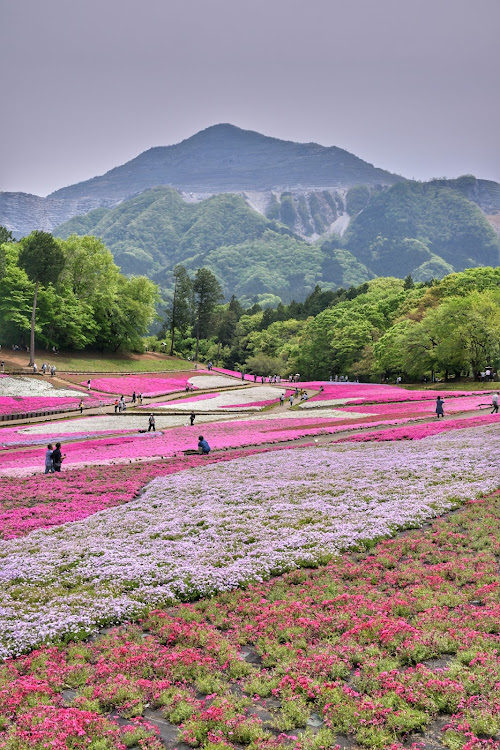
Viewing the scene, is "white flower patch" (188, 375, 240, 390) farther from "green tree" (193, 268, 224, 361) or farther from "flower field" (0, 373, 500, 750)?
"flower field" (0, 373, 500, 750)

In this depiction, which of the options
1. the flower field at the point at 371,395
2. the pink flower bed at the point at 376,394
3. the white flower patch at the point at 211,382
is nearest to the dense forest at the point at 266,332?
the pink flower bed at the point at 376,394

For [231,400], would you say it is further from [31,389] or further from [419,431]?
[419,431]

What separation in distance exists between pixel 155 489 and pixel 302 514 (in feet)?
26.9

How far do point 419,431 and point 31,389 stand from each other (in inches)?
1956

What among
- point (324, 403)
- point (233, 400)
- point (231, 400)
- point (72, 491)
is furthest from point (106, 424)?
point (72, 491)

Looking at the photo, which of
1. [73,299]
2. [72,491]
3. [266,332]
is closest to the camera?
[72,491]

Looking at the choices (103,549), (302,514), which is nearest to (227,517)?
(302,514)

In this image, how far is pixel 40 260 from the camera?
85812 millimetres

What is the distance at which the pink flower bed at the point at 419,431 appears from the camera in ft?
119

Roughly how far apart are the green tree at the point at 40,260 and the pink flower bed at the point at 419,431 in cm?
6182

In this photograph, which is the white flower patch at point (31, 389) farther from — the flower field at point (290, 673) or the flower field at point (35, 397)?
the flower field at point (290, 673)

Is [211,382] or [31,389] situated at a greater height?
[211,382]

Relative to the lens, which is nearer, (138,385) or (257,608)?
(257,608)

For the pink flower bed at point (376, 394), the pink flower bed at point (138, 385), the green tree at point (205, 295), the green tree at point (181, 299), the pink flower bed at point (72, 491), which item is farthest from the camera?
the green tree at point (205, 295)
